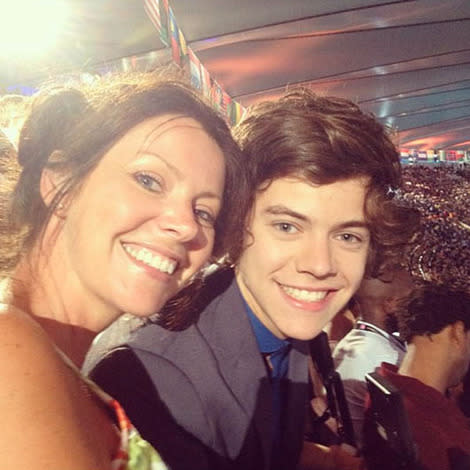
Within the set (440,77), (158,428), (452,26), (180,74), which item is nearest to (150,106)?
(180,74)

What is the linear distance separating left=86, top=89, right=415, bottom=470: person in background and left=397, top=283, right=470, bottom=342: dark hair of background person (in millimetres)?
745

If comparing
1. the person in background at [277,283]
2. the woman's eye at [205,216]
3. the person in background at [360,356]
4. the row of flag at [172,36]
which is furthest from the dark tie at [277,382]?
the row of flag at [172,36]

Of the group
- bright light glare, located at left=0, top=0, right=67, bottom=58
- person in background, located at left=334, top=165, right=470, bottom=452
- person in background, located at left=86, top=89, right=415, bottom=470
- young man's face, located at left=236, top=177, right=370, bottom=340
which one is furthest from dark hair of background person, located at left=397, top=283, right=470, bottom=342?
bright light glare, located at left=0, top=0, right=67, bottom=58

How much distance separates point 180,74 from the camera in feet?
4.53

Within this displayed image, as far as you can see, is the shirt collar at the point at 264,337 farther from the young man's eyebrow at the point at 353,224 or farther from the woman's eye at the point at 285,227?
the young man's eyebrow at the point at 353,224

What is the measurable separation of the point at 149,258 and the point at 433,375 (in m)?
1.62

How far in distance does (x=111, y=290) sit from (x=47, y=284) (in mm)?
154

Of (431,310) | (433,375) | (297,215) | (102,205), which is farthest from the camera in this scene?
(431,310)

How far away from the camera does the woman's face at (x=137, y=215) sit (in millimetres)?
1023

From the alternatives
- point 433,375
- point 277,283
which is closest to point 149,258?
point 277,283

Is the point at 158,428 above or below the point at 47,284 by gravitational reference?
below

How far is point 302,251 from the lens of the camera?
4.67 ft

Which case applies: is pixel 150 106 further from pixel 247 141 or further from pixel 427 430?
pixel 427 430

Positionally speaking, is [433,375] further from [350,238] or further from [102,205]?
[102,205]
